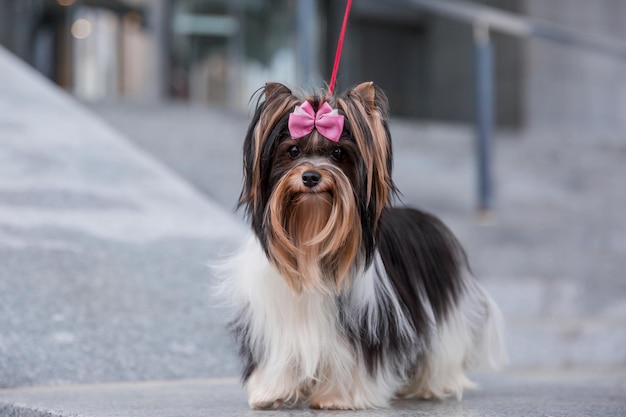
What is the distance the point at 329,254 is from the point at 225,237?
227cm

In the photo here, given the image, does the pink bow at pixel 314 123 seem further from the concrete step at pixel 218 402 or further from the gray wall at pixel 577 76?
the gray wall at pixel 577 76

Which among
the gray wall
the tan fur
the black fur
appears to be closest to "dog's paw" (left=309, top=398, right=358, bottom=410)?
the black fur

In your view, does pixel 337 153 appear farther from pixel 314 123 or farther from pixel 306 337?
pixel 306 337

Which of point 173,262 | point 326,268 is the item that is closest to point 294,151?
point 326,268

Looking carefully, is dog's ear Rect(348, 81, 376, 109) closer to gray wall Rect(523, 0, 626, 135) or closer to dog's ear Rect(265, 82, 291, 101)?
dog's ear Rect(265, 82, 291, 101)

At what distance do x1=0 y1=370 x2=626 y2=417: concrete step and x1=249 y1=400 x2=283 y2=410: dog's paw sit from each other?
3cm

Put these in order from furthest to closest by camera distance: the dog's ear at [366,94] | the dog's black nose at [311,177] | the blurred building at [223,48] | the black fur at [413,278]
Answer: the blurred building at [223,48] < the black fur at [413,278] < the dog's ear at [366,94] < the dog's black nose at [311,177]

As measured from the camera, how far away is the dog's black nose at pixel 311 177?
7.39 feet

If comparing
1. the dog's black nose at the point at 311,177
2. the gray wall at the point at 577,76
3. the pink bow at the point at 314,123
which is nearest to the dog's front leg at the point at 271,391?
the dog's black nose at the point at 311,177

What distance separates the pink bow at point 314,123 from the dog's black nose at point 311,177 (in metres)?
0.11

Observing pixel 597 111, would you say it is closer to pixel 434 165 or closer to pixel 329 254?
pixel 434 165

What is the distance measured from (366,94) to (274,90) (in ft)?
0.81

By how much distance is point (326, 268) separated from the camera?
2.40 meters

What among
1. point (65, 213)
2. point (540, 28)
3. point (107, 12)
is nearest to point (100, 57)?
point (107, 12)
